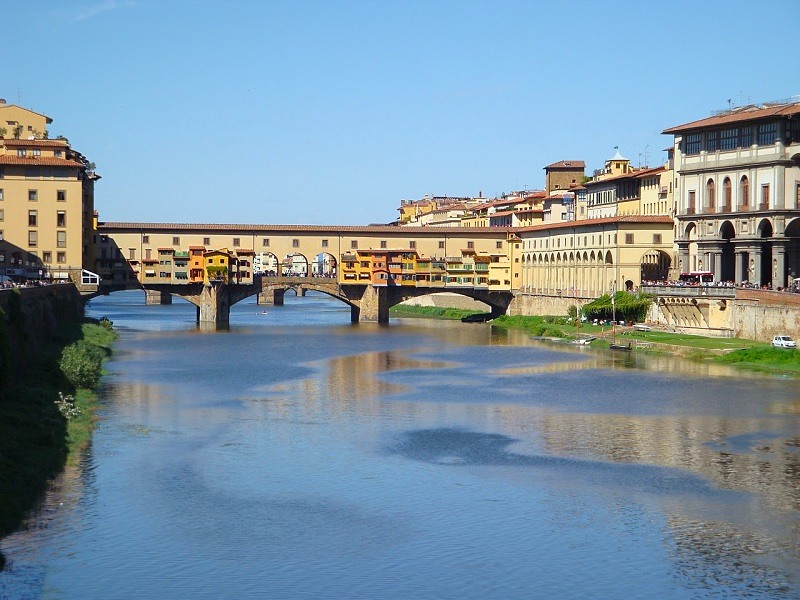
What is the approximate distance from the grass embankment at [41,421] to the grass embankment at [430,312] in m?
55.7

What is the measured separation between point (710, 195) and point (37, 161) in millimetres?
41901

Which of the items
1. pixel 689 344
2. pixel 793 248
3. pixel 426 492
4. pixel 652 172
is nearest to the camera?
pixel 426 492

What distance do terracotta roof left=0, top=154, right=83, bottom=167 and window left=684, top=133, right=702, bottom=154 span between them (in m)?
38.3

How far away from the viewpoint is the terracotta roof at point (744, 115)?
214ft

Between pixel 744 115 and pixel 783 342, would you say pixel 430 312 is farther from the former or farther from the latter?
pixel 783 342

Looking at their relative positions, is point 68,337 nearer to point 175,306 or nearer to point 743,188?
point 743,188

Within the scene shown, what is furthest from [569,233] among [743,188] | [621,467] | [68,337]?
[621,467]

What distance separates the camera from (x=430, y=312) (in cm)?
11050

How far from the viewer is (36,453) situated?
28094 mm

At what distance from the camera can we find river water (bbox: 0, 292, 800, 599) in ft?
70.7

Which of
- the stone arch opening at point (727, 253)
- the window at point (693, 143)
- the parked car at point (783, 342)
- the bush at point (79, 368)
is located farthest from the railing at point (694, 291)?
the bush at point (79, 368)

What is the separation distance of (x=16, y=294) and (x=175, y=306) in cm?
8427

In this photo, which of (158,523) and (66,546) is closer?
(66,546)

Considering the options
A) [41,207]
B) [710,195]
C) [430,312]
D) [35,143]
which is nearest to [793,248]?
[710,195]
